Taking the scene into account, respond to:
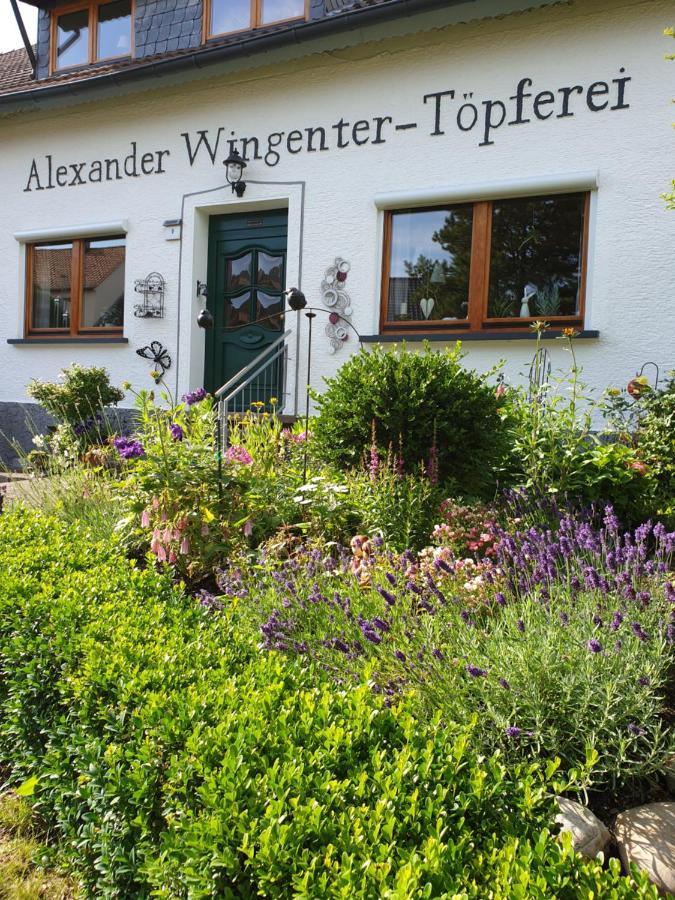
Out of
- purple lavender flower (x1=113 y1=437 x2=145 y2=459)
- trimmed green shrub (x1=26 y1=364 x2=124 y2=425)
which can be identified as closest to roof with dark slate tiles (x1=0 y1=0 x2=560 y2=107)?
trimmed green shrub (x1=26 y1=364 x2=124 y2=425)

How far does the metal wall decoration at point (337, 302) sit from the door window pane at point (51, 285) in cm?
423

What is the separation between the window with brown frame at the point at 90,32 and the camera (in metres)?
9.70

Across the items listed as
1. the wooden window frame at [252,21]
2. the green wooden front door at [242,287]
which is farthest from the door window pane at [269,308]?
the wooden window frame at [252,21]

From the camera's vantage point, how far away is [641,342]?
6.27 metres

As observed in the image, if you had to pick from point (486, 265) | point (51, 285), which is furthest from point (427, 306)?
point (51, 285)

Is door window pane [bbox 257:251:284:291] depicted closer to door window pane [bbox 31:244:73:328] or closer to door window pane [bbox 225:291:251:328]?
door window pane [bbox 225:291:251:328]

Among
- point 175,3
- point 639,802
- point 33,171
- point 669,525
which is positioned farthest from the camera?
point 33,171

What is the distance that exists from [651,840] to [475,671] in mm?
578

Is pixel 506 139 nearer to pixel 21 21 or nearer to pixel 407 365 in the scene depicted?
pixel 407 365

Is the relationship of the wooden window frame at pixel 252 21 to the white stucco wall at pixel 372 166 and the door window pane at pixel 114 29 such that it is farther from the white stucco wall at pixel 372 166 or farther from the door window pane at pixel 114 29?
the door window pane at pixel 114 29

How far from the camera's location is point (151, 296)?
8859mm

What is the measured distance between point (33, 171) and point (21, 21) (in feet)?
7.45

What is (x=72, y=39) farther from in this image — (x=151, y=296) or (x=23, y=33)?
(x=151, y=296)

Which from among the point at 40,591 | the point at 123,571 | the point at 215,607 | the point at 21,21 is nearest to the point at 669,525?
the point at 215,607
